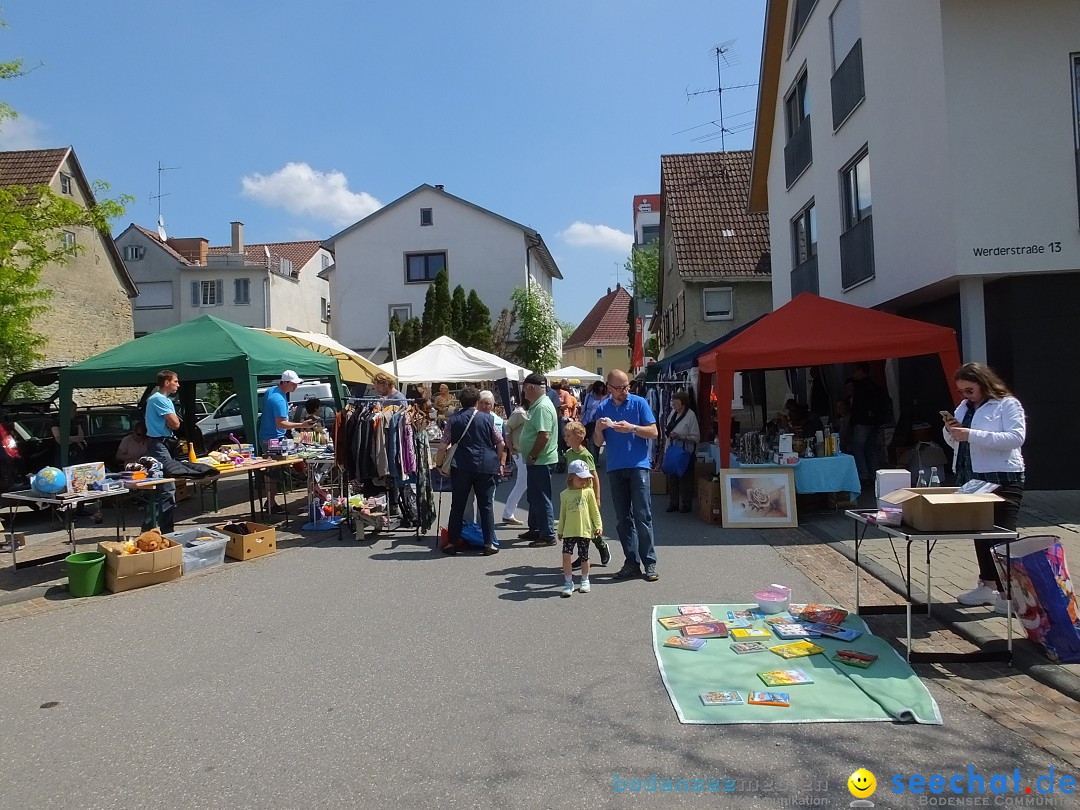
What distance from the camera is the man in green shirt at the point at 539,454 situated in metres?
8.53

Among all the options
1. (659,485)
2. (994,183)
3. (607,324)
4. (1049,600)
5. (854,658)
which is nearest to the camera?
(1049,600)

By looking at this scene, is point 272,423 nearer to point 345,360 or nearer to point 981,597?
point 345,360

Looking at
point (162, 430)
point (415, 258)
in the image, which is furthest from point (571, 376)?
point (162, 430)

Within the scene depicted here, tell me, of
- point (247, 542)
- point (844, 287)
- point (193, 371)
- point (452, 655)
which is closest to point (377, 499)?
point (247, 542)

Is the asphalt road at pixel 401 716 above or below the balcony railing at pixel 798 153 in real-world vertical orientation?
below

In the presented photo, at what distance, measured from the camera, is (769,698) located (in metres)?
4.29

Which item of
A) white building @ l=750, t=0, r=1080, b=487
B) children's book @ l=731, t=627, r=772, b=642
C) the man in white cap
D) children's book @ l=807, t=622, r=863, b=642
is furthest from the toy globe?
white building @ l=750, t=0, r=1080, b=487

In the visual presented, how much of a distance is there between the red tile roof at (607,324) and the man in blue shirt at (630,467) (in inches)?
2346

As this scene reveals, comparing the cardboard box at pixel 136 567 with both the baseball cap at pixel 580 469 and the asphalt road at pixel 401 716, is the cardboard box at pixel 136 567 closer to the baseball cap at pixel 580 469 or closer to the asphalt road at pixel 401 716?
the asphalt road at pixel 401 716

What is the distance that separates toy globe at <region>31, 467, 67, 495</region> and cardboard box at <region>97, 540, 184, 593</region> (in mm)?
979

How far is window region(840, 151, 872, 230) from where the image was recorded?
13.8 m

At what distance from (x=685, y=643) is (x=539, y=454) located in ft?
11.8

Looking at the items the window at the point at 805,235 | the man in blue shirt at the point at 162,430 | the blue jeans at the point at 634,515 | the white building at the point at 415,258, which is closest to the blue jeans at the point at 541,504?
the blue jeans at the point at 634,515

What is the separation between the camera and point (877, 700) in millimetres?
4258
